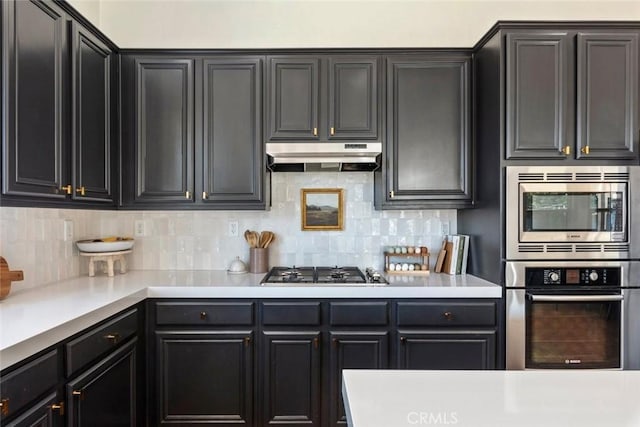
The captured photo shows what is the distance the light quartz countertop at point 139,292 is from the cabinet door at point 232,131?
1.93 ft

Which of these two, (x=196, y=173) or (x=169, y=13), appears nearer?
(x=196, y=173)

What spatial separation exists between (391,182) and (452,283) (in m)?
0.76

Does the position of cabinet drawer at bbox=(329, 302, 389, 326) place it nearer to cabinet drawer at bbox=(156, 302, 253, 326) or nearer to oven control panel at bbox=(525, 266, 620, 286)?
cabinet drawer at bbox=(156, 302, 253, 326)

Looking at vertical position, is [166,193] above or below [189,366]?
above

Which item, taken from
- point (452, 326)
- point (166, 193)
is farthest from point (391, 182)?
point (166, 193)

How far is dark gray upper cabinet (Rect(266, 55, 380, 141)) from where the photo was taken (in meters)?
2.43

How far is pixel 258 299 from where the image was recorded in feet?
6.93

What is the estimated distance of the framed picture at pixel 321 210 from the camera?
2.76m

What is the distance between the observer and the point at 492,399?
0.87 meters

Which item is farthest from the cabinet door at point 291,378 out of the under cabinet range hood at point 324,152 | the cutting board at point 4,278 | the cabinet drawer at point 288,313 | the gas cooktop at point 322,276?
the cutting board at point 4,278

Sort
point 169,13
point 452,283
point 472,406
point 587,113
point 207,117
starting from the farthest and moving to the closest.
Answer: point 169,13, point 207,117, point 452,283, point 587,113, point 472,406

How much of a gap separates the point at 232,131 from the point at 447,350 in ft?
6.32

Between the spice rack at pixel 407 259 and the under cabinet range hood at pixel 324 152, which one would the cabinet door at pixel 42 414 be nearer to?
the under cabinet range hood at pixel 324 152

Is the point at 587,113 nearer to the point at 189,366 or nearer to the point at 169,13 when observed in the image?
the point at 189,366
